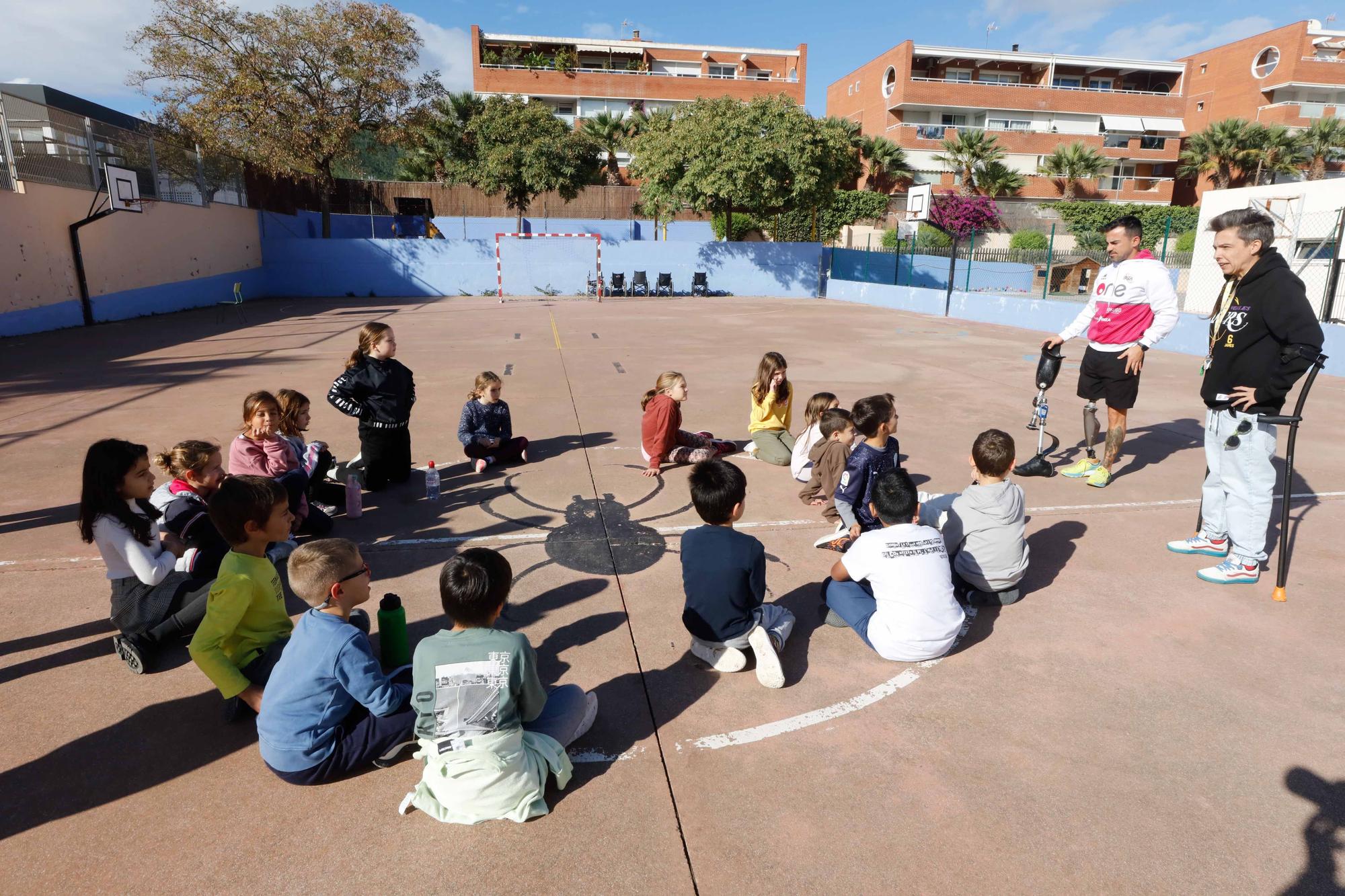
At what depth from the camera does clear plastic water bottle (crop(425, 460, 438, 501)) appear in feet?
19.2

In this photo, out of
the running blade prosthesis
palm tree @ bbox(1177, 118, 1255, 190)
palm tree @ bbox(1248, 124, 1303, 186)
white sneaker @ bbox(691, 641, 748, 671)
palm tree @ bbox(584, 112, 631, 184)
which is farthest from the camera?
palm tree @ bbox(1177, 118, 1255, 190)

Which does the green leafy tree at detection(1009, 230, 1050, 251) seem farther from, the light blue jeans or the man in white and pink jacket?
the light blue jeans

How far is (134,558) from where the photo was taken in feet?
11.5

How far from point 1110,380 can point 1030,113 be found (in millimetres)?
50869

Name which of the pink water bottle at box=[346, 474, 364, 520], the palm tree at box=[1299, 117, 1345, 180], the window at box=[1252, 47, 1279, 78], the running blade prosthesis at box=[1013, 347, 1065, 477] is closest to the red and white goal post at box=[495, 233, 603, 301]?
the running blade prosthesis at box=[1013, 347, 1065, 477]

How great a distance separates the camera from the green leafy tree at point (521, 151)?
116ft

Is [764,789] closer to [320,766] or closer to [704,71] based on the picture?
[320,766]

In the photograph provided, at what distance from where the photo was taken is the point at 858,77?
5338cm

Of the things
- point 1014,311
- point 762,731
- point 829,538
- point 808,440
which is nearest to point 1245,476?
point 829,538

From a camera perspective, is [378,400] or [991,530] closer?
[991,530]

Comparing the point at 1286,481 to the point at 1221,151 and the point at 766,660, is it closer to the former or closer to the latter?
the point at 766,660

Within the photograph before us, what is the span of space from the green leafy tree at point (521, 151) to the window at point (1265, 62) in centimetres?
4308

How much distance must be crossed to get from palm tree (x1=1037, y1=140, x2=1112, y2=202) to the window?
10.7m

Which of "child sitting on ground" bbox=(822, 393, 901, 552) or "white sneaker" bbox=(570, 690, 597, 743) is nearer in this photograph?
"white sneaker" bbox=(570, 690, 597, 743)
